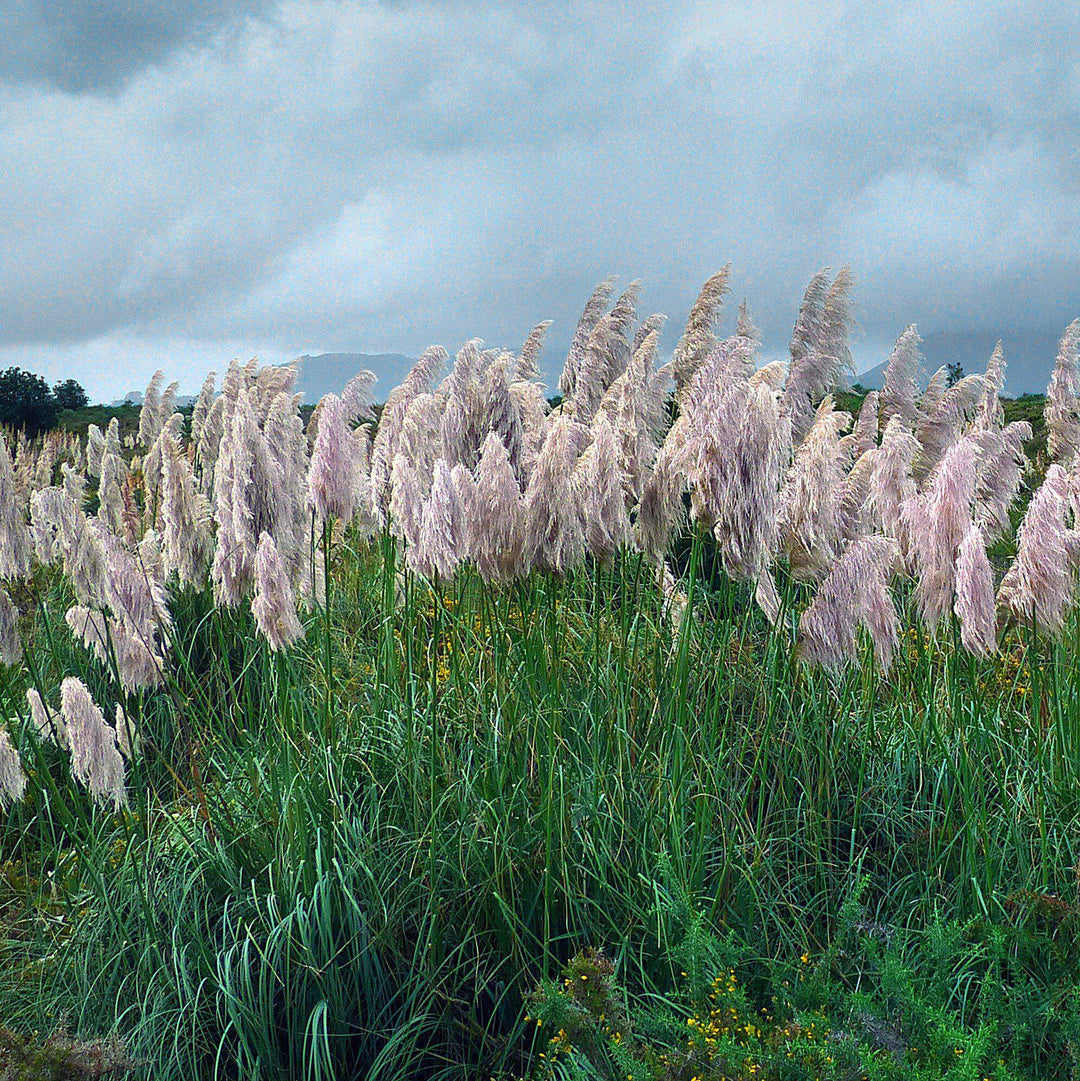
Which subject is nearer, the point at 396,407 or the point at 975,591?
the point at 975,591

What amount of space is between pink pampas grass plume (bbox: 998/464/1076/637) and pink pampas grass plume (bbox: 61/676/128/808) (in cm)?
349

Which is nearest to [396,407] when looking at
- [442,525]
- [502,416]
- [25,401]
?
[502,416]

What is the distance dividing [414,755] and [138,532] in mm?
3162

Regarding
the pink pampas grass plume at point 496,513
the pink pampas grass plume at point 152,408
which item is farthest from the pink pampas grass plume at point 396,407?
the pink pampas grass plume at point 152,408

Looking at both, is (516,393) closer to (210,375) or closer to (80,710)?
(80,710)

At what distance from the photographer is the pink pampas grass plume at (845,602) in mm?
3275

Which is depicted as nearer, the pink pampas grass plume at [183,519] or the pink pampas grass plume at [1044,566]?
the pink pampas grass plume at [1044,566]

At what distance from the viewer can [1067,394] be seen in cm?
615

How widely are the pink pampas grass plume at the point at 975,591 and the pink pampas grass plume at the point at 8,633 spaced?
11.9ft

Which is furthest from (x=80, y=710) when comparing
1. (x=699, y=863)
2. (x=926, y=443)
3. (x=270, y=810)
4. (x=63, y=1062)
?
(x=926, y=443)

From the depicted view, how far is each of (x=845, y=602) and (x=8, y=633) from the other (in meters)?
3.26

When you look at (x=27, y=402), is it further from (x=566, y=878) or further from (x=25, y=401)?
(x=566, y=878)

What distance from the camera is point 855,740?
4.25 metres

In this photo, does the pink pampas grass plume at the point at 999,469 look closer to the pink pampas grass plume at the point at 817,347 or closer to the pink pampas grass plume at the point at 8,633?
the pink pampas grass plume at the point at 817,347
